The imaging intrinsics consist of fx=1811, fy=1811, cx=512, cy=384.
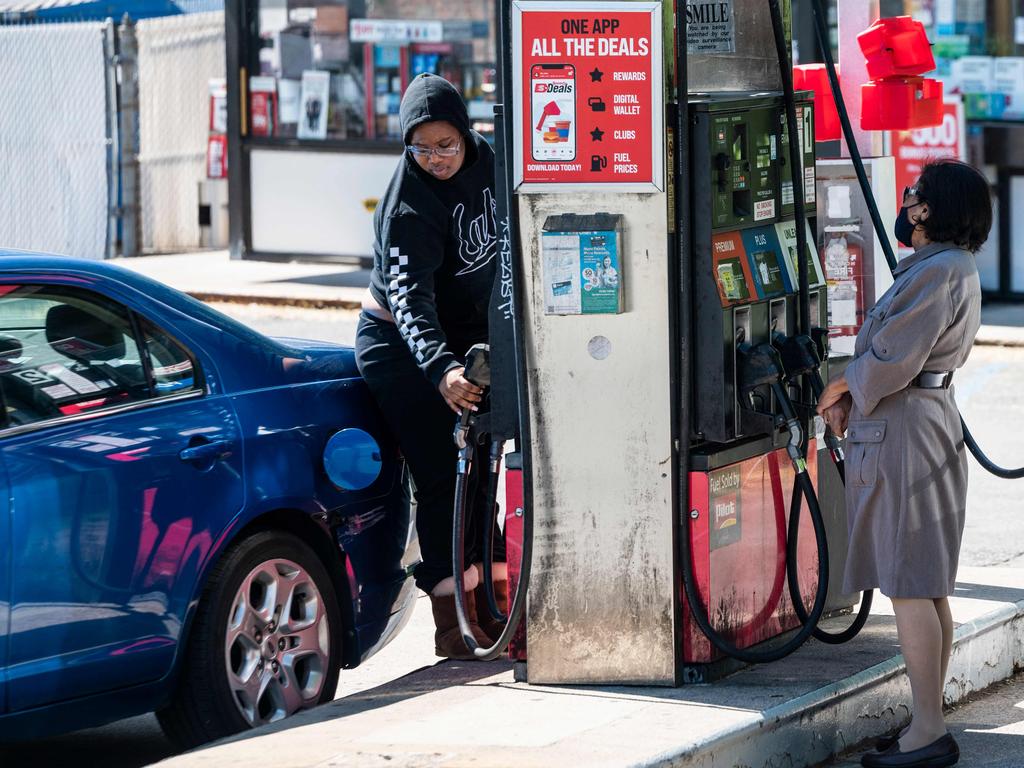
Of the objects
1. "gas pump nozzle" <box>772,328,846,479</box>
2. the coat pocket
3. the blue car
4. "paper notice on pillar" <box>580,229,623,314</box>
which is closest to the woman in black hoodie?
the blue car

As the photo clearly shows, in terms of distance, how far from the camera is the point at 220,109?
1867 cm

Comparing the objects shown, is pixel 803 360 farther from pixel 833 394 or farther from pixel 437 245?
pixel 437 245

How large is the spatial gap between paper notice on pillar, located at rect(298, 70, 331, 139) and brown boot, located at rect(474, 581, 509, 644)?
1158 cm

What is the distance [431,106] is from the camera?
18.0ft

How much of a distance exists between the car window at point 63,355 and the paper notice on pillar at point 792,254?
190 centimetres

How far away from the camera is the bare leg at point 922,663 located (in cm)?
489

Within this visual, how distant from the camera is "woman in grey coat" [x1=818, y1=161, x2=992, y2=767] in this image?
4.78 m

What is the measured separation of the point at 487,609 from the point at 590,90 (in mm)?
1851

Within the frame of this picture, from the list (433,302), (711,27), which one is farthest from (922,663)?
(711,27)

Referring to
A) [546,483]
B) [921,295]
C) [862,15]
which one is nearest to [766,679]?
[546,483]

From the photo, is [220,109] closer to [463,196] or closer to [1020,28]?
[1020,28]

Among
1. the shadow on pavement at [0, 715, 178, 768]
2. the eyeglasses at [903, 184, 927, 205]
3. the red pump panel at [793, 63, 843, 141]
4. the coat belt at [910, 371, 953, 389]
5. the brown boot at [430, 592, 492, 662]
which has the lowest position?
the shadow on pavement at [0, 715, 178, 768]

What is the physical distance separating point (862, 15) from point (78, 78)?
12705mm

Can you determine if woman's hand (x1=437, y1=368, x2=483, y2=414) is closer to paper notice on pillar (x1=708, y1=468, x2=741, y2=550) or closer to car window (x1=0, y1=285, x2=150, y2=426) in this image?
paper notice on pillar (x1=708, y1=468, x2=741, y2=550)
